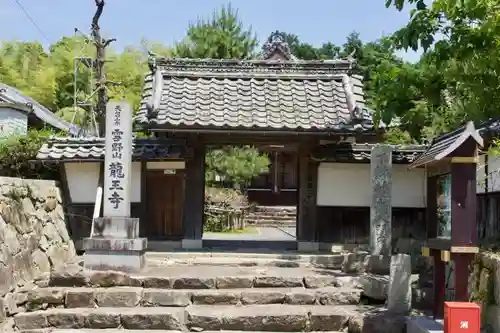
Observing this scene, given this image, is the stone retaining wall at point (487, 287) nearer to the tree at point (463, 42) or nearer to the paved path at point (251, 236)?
the tree at point (463, 42)

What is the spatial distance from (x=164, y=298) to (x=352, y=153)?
6.40m

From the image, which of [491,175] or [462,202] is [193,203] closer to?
[491,175]

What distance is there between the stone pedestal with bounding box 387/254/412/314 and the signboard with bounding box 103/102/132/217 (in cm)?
535

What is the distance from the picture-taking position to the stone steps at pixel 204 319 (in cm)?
926

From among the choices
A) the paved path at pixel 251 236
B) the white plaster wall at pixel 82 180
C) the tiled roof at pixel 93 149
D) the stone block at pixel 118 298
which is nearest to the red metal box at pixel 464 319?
the stone block at pixel 118 298

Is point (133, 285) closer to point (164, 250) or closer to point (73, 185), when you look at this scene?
point (164, 250)

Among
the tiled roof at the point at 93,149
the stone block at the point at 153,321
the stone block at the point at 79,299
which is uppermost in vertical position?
the tiled roof at the point at 93,149

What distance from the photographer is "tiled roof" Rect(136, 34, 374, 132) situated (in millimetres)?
13422

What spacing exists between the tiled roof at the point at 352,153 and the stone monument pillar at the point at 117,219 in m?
4.85

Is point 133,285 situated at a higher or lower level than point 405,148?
lower

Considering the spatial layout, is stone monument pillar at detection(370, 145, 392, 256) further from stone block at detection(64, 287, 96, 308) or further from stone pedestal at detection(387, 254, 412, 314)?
stone block at detection(64, 287, 96, 308)

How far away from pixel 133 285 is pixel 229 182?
23.3 meters

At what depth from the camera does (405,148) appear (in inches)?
566

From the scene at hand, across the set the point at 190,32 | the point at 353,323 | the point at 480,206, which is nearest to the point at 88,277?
the point at 353,323
